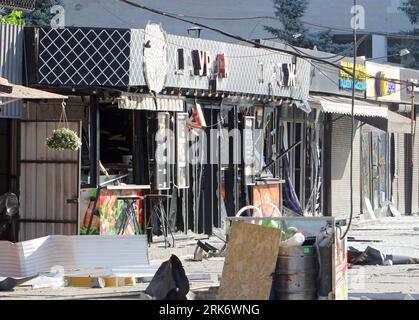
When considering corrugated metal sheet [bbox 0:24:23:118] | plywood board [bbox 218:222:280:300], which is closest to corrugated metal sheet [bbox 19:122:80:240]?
corrugated metal sheet [bbox 0:24:23:118]

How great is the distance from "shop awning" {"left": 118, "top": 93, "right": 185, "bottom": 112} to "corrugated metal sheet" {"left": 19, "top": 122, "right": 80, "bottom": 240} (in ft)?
3.61

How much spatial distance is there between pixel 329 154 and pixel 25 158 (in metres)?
11.9

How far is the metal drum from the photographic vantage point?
10.4 m

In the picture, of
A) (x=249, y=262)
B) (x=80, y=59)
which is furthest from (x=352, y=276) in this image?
(x=80, y=59)

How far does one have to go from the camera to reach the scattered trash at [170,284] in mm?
10664

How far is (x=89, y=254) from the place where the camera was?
575 inches

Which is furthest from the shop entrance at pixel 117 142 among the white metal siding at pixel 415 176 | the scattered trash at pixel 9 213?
the white metal siding at pixel 415 176

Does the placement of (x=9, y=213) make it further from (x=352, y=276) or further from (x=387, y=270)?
(x=387, y=270)

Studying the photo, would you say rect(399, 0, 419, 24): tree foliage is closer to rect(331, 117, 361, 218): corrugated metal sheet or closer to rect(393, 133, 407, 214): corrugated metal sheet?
rect(393, 133, 407, 214): corrugated metal sheet

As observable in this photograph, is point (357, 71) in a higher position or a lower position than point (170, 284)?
higher

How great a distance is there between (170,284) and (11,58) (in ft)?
24.0

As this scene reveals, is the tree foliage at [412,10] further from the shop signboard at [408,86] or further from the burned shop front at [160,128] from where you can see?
the burned shop front at [160,128]

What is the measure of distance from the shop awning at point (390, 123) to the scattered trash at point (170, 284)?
17.3 meters
